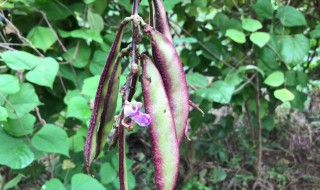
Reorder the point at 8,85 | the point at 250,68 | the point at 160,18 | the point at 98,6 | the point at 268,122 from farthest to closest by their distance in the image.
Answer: the point at 268,122 < the point at 250,68 < the point at 98,6 < the point at 8,85 < the point at 160,18

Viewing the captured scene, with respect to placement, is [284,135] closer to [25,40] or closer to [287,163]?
[287,163]

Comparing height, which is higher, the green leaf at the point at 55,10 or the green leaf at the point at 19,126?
the green leaf at the point at 55,10

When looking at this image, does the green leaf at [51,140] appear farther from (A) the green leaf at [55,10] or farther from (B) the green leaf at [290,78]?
(B) the green leaf at [290,78]

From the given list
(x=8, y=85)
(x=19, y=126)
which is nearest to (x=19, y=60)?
(x=8, y=85)

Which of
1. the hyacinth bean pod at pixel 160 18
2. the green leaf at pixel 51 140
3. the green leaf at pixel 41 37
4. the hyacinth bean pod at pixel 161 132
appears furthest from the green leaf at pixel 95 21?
the hyacinth bean pod at pixel 161 132

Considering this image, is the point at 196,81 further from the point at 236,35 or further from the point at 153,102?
the point at 153,102

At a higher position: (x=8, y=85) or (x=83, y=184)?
(x=8, y=85)

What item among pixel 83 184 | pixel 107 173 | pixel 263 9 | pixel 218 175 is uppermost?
pixel 263 9
